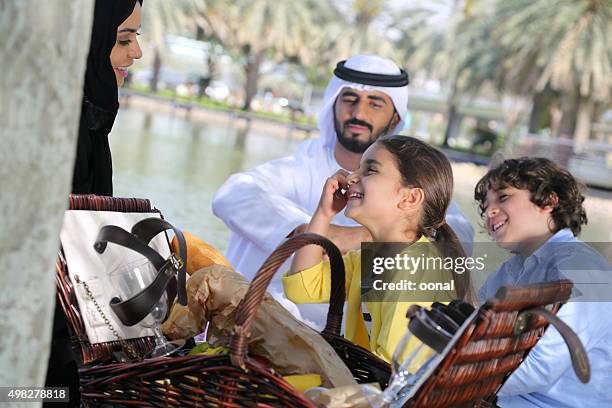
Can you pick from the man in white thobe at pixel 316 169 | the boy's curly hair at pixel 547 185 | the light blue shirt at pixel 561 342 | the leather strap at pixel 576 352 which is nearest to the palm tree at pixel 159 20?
the man in white thobe at pixel 316 169

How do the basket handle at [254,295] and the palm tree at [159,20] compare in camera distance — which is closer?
the basket handle at [254,295]

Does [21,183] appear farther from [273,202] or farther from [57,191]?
[273,202]

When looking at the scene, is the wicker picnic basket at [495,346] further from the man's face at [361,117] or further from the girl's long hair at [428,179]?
the man's face at [361,117]

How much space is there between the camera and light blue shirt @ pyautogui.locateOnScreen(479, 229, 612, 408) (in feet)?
7.27

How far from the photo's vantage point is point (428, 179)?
2469 millimetres

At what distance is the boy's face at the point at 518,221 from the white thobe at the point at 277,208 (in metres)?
0.51

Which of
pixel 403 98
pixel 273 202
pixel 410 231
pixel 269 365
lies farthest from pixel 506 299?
pixel 403 98

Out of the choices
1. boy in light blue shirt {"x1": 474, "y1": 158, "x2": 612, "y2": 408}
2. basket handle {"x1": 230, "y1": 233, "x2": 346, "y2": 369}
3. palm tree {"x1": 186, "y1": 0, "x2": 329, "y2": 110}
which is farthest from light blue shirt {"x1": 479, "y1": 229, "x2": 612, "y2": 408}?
palm tree {"x1": 186, "y1": 0, "x2": 329, "y2": 110}

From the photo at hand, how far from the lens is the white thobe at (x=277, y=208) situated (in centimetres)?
348

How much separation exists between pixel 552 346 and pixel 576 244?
480mm

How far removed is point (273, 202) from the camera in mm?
3578

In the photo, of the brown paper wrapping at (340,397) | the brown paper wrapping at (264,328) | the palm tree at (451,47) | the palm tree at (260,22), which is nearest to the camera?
the brown paper wrapping at (340,397)

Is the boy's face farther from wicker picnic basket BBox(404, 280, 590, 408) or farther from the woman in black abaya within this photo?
the woman in black abaya

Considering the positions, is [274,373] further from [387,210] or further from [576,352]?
[387,210]
